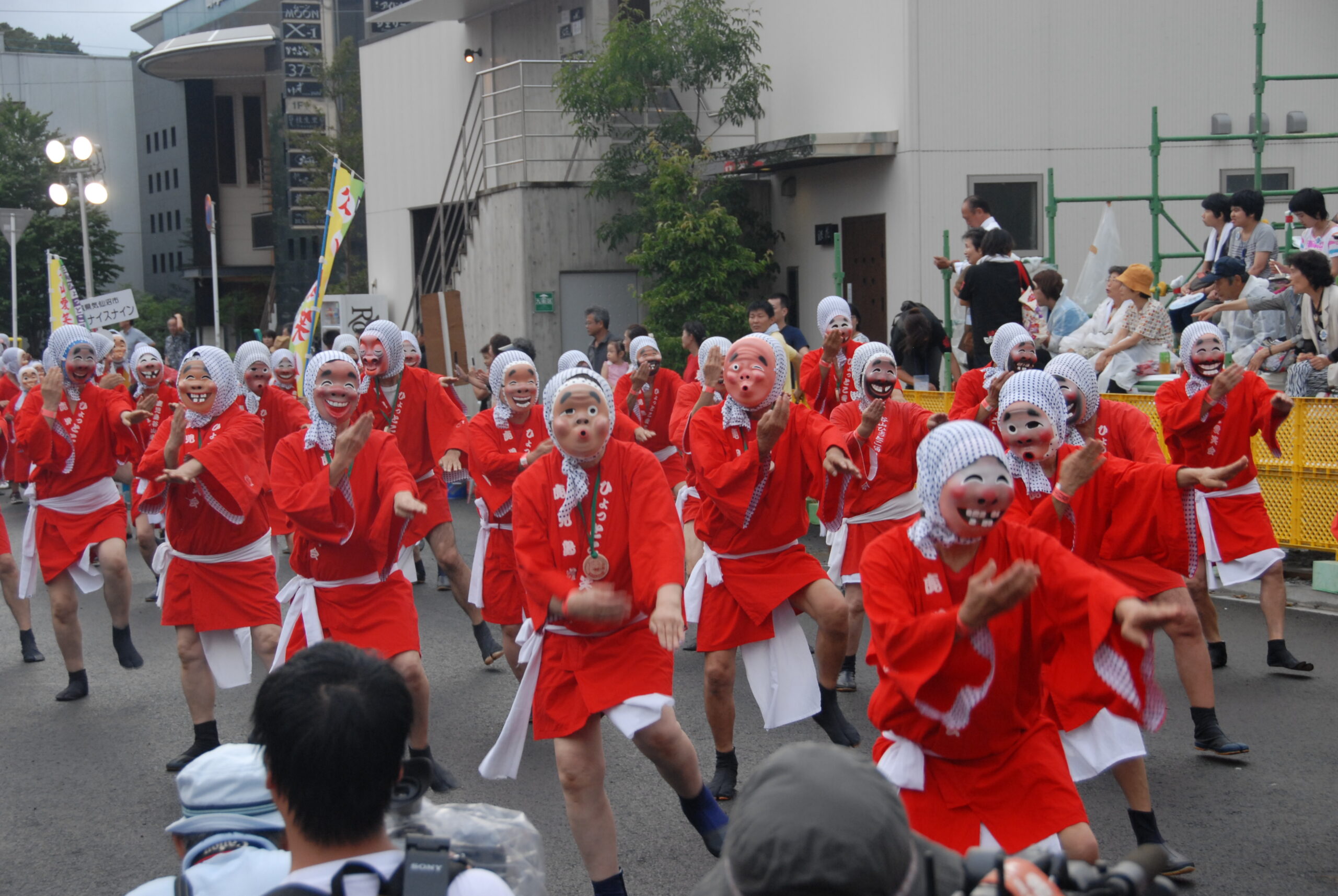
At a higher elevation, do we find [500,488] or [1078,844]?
[500,488]

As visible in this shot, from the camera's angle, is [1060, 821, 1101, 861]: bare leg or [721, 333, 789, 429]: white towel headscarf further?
[721, 333, 789, 429]: white towel headscarf

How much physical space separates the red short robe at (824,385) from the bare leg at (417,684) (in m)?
3.62

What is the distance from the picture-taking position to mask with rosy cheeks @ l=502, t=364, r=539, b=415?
7.73 metres

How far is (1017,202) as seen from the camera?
16.6 m

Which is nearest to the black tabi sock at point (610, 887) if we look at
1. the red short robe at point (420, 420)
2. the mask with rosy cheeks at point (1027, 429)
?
the mask with rosy cheeks at point (1027, 429)

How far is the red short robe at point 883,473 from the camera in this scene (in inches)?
287

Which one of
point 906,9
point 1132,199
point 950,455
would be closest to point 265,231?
point 906,9

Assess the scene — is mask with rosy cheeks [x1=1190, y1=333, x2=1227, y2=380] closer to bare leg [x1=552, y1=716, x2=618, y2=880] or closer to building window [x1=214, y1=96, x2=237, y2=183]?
bare leg [x1=552, y1=716, x2=618, y2=880]

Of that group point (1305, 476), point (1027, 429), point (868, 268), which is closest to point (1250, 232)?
point (1305, 476)

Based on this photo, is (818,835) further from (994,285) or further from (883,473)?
(994,285)

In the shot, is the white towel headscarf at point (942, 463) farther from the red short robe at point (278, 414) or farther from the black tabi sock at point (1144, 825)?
the red short robe at point (278, 414)

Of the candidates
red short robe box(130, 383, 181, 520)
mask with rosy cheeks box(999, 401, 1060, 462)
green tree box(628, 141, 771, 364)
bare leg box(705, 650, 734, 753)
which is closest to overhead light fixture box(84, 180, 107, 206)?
green tree box(628, 141, 771, 364)

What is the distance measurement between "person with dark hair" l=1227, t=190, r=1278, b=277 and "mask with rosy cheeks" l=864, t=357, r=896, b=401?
4.99 m

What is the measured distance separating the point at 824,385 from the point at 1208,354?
2385 mm
